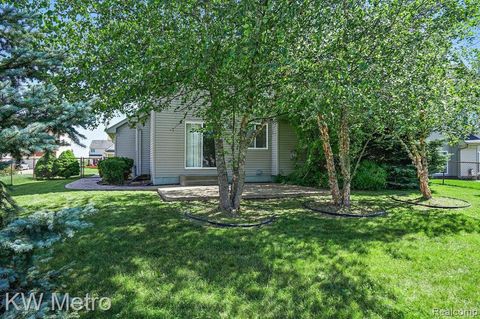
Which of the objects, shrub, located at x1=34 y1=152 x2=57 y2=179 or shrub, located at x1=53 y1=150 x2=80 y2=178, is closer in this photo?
shrub, located at x1=34 y1=152 x2=57 y2=179

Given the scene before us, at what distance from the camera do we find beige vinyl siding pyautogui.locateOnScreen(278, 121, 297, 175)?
13000mm

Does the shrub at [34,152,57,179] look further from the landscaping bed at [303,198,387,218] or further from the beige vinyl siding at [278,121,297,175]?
the landscaping bed at [303,198,387,218]

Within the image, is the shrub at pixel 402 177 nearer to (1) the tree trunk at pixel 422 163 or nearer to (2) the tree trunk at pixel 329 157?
(1) the tree trunk at pixel 422 163

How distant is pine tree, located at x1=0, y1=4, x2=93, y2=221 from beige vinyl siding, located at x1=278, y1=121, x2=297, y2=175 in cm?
1075

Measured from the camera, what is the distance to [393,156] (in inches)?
452

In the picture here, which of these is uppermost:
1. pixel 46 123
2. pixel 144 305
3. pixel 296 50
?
pixel 296 50

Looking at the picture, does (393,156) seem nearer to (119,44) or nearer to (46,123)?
(119,44)

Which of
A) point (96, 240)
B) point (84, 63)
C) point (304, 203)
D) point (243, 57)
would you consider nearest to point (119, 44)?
point (84, 63)

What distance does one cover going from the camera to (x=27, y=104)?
2.14m

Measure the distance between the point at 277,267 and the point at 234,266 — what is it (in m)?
0.53

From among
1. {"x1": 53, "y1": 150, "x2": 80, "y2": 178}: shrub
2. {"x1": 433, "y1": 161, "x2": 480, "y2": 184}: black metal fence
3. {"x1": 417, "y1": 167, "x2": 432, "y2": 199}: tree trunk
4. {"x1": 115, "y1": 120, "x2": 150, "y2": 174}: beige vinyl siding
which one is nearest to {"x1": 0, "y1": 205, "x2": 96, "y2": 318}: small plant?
{"x1": 417, "y1": 167, "x2": 432, "y2": 199}: tree trunk

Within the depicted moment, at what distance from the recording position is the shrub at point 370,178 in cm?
1084

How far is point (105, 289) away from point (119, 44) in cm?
337

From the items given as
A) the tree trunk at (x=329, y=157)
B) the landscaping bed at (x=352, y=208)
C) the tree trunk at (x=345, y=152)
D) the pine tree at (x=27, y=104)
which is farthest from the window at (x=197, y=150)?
the pine tree at (x=27, y=104)
